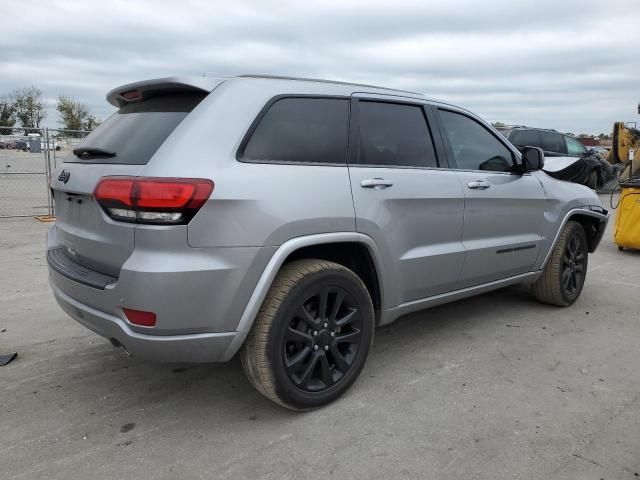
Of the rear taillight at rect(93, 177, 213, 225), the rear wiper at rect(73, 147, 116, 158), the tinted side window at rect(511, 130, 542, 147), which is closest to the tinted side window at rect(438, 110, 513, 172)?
the rear taillight at rect(93, 177, 213, 225)

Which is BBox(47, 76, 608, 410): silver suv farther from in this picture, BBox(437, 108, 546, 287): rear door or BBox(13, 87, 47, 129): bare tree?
BBox(13, 87, 47, 129): bare tree

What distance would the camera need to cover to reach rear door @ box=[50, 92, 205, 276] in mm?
2607

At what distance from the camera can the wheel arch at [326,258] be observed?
8.66 ft

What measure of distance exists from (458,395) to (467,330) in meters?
1.23

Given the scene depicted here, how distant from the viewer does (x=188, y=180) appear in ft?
8.04

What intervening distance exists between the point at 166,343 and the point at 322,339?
2.86 ft

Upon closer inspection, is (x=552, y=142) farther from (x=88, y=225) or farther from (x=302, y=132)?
(x=88, y=225)

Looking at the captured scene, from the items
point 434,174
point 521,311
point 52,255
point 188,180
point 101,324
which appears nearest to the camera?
point 188,180

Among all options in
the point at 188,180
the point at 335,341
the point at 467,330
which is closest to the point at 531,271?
the point at 467,330

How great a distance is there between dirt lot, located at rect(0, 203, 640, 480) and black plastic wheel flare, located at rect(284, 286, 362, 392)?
0.22m

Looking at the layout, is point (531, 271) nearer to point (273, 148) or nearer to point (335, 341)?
point (335, 341)

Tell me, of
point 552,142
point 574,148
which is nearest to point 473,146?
point 552,142

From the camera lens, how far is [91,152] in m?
2.97

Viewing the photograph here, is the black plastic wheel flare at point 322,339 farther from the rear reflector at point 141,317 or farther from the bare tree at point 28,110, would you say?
the bare tree at point 28,110
